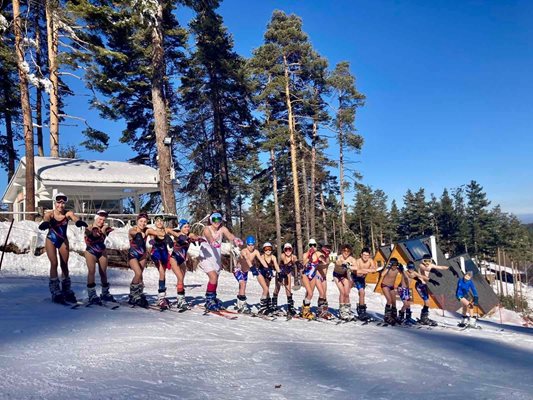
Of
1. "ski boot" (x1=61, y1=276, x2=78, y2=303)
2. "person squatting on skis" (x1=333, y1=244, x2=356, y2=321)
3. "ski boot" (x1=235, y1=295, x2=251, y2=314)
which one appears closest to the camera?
"ski boot" (x1=61, y1=276, x2=78, y2=303)

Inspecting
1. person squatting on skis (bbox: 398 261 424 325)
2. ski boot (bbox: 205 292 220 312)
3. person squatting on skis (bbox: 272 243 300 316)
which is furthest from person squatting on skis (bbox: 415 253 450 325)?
ski boot (bbox: 205 292 220 312)

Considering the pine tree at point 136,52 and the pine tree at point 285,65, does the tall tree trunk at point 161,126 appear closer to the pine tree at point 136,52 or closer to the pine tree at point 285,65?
the pine tree at point 136,52

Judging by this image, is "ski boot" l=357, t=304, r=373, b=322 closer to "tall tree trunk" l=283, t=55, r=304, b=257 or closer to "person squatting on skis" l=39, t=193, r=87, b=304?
"person squatting on skis" l=39, t=193, r=87, b=304

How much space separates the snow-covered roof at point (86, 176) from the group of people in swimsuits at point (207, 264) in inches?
478

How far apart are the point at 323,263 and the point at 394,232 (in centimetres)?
7239

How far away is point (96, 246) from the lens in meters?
9.05

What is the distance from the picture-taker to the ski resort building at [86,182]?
69.3 feet

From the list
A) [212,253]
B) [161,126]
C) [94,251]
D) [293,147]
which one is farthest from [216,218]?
[293,147]

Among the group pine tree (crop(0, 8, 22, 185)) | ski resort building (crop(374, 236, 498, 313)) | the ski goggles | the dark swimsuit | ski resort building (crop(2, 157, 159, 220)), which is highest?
pine tree (crop(0, 8, 22, 185))

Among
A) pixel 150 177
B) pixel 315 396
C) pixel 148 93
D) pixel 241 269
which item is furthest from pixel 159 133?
pixel 315 396

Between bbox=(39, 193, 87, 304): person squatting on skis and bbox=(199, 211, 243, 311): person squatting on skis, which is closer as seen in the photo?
bbox=(39, 193, 87, 304): person squatting on skis

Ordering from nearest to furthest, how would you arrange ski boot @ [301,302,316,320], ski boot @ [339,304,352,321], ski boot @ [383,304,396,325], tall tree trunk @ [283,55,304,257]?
ski boot @ [301,302,316,320]
ski boot @ [339,304,352,321]
ski boot @ [383,304,396,325]
tall tree trunk @ [283,55,304,257]

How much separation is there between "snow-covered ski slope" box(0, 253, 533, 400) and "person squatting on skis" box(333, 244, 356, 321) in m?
1.03

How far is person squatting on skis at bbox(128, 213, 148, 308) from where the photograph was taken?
9156 mm
